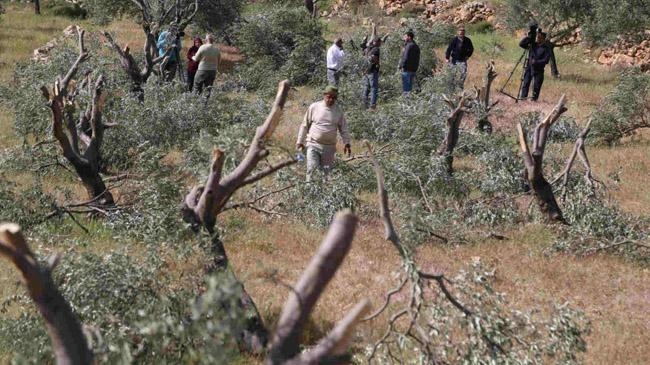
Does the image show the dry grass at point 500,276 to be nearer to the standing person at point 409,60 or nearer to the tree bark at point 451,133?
the tree bark at point 451,133

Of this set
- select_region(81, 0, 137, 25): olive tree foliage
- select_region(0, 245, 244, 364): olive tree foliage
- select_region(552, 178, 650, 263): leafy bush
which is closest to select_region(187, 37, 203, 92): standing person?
select_region(81, 0, 137, 25): olive tree foliage

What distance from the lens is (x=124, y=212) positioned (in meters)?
8.52

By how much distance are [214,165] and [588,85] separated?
18.4 meters

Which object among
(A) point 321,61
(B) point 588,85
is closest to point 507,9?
(B) point 588,85

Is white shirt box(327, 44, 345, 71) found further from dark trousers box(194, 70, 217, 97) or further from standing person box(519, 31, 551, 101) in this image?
standing person box(519, 31, 551, 101)

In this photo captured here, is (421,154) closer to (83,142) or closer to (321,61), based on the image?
(83,142)

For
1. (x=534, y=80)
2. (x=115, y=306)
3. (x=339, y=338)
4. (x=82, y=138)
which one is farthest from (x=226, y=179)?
(x=534, y=80)

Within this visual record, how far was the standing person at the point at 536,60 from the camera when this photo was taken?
17438 mm

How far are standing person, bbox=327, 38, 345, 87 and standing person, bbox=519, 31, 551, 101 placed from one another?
13.9 feet

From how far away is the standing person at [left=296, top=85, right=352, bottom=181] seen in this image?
1006 centimetres

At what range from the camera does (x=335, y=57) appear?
678 inches

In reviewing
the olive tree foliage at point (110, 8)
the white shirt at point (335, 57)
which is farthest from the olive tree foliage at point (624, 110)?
the olive tree foliage at point (110, 8)

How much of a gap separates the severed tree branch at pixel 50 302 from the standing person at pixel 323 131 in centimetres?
655

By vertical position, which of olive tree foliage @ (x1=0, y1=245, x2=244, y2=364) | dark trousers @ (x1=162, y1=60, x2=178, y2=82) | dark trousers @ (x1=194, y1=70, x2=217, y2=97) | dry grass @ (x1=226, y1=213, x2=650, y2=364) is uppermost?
olive tree foliage @ (x1=0, y1=245, x2=244, y2=364)
